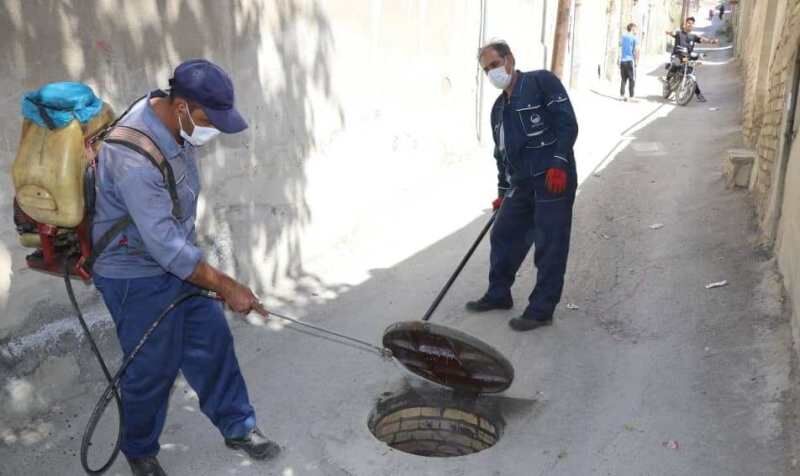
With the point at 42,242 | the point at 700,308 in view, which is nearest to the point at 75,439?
the point at 42,242

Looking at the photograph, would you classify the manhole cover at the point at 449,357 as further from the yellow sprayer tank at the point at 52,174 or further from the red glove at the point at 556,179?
the yellow sprayer tank at the point at 52,174

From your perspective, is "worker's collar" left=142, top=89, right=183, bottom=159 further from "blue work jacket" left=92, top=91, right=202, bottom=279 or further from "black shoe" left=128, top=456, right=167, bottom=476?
"black shoe" left=128, top=456, right=167, bottom=476

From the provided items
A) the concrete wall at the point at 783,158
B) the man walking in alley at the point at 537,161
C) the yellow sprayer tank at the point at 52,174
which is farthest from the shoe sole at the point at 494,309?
the yellow sprayer tank at the point at 52,174

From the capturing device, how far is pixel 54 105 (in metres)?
2.52

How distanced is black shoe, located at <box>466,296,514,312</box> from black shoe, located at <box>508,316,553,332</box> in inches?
12.4

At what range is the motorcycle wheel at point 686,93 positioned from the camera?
48.8 feet

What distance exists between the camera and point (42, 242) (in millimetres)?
2793

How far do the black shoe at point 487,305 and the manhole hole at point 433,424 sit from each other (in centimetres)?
121

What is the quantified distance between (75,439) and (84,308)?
0.74 meters

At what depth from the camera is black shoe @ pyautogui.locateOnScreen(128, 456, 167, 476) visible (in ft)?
9.95

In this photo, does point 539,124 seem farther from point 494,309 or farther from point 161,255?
point 161,255

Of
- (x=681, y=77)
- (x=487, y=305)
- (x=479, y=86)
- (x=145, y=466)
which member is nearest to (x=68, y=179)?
(x=145, y=466)

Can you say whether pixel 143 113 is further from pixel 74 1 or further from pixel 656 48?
pixel 656 48

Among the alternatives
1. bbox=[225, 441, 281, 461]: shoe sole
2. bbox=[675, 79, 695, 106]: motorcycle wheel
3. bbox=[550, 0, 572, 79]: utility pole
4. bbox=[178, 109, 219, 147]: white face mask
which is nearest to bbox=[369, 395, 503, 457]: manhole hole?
bbox=[225, 441, 281, 461]: shoe sole
